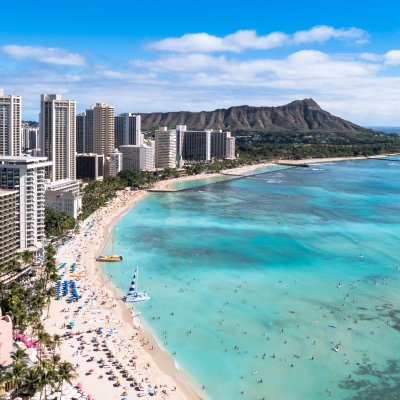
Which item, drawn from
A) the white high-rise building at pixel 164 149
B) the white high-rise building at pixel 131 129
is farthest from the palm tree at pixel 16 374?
the white high-rise building at pixel 131 129

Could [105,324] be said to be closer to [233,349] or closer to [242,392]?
[233,349]

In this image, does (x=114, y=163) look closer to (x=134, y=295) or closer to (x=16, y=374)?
(x=134, y=295)

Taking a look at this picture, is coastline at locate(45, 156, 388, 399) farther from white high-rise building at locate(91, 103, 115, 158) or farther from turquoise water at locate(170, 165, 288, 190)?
white high-rise building at locate(91, 103, 115, 158)

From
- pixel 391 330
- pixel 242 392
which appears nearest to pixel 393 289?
pixel 391 330

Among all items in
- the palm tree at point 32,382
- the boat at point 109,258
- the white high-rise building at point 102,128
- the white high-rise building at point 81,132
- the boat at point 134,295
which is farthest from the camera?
the white high-rise building at point 81,132

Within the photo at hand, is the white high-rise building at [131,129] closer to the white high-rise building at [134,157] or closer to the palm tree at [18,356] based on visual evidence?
the white high-rise building at [134,157]

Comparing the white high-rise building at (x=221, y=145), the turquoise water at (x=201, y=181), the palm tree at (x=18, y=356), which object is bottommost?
the palm tree at (x=18, y=356)

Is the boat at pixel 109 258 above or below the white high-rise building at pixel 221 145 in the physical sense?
below
